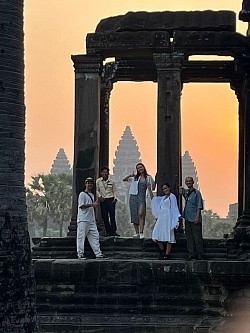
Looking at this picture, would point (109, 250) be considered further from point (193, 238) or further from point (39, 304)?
point (39, 304)

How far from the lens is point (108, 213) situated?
17.6 m

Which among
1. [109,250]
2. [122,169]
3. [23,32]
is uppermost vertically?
[122,169]

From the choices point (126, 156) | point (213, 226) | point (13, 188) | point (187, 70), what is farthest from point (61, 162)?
point (13, 188)

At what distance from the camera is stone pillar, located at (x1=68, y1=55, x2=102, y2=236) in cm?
1764

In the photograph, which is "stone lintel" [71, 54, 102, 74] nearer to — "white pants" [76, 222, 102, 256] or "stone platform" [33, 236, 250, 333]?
"white pants" [76, 222, 102, 256]

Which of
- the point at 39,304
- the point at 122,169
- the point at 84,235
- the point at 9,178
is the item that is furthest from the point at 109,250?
the point at 122,169

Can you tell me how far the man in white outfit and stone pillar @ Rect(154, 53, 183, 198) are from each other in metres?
2.17

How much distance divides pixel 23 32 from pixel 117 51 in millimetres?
9258

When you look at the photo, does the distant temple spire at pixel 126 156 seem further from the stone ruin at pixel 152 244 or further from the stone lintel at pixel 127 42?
the stone lintel at pixel 127 42

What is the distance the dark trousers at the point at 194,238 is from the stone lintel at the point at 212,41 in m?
3.85

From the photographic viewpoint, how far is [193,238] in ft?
50.4

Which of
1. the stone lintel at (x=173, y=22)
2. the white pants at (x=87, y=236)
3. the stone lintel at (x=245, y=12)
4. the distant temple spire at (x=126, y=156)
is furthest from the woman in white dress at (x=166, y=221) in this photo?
the distant temple spire at (x=126, y=156)

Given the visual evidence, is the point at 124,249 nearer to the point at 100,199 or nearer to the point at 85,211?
the point at 85,211

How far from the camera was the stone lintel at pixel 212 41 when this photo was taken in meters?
17.8
